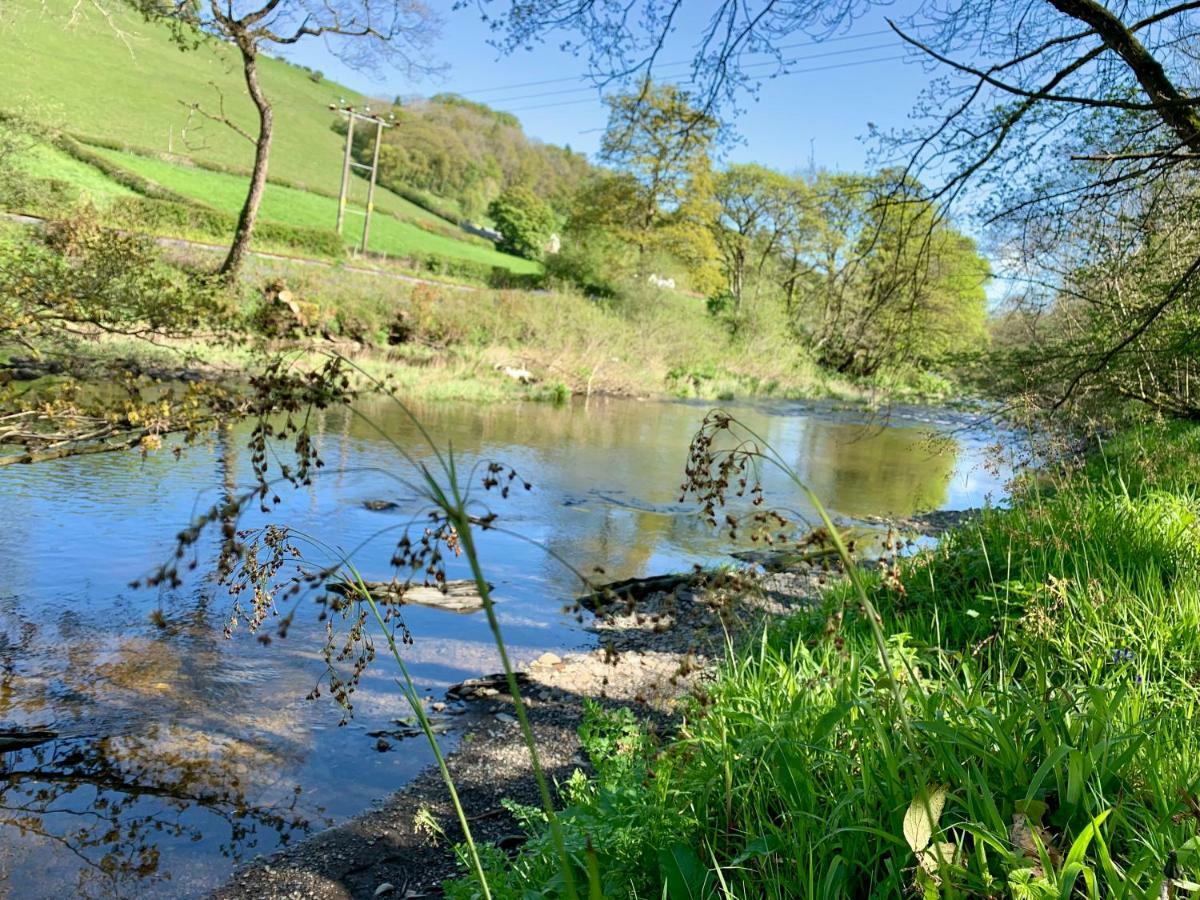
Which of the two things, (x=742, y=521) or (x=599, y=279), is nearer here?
(x=742, y=521)

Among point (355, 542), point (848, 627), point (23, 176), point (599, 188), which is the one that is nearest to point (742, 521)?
point (355, 542)

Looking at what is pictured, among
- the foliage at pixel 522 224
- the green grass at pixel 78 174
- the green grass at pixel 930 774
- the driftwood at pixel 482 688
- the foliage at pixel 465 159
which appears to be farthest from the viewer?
the foliage at pixel 465 159

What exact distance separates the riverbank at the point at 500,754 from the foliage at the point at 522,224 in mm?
57885

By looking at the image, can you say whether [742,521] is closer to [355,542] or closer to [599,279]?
[355,542]

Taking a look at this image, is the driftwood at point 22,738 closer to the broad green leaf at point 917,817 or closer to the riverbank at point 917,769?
the riverbank at point 917,769

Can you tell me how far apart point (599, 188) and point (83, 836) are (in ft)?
117

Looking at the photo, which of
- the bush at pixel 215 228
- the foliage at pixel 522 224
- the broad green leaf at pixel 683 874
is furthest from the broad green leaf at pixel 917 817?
the foliage at pixel 522 224

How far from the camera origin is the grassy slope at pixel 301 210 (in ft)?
129

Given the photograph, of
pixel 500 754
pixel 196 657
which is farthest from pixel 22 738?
pixel 500 754

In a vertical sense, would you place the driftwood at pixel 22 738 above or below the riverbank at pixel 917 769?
below

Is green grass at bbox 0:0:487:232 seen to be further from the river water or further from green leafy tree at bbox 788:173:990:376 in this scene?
green leafy tree at bbox 788:173:990:376

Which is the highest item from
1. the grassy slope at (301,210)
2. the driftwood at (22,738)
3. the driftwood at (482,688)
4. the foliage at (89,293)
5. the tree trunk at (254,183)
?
the grassy slope at (301,210)

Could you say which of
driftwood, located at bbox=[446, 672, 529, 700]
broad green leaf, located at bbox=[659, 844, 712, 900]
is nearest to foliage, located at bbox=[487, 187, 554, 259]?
driftwood, located at bbox=[446, 672, 529, 700]

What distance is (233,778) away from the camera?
4.47 m
